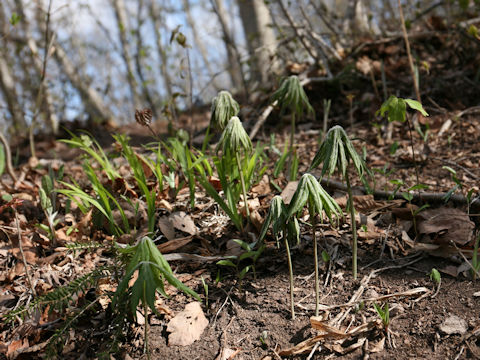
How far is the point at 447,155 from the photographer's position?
2854 mm

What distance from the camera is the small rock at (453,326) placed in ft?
4.88

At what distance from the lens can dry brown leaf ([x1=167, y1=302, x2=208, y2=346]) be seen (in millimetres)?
1634

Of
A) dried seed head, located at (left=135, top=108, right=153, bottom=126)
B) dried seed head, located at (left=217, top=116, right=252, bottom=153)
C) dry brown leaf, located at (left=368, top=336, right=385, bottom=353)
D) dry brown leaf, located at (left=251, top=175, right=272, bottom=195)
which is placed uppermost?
dried seed head, located at (left=135, top=108, right=153, bottom=126)

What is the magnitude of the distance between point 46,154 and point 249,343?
13.4 feet

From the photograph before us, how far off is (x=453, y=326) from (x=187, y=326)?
42.4 inches

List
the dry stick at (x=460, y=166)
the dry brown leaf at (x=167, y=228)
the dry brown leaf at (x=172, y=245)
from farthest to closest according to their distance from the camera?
the dry stick at (x=460, y=166) → the dry brown leaf at (x=167, y=228) → the dry brown leaf at (x=172, y=245)

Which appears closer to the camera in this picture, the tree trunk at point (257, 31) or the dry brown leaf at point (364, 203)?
the dry brown leaf at point (364, 203)

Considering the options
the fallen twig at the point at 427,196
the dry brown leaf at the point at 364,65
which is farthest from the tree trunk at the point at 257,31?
the fallen twig at the point at 427,196

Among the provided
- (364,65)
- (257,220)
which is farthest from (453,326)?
(364,65)

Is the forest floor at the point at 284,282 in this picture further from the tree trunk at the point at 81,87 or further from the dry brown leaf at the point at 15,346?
the tree trunk at the point at 81,87

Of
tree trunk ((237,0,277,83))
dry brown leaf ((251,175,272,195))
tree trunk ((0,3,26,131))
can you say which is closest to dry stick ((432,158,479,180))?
dry brown leaf ((251,175,272,195))

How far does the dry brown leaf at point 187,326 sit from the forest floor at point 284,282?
2cm

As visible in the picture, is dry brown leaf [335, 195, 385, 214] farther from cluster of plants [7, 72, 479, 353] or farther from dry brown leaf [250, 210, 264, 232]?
dry brown leaf [250, 210, 264, 232]

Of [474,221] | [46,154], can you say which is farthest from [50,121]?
[474,221]
